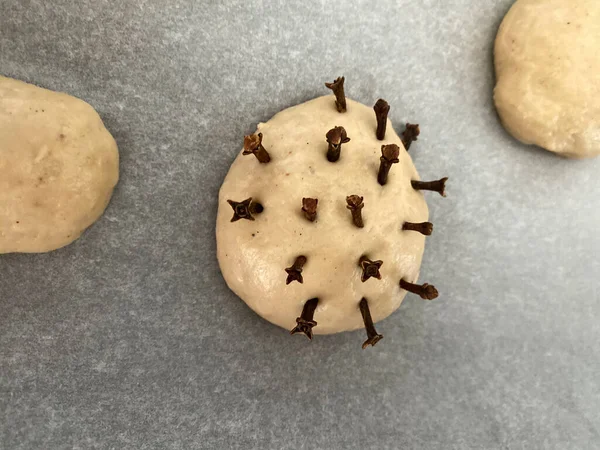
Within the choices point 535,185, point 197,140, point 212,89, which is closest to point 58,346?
point 197,140

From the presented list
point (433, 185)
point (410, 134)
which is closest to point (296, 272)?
point (433, 185)

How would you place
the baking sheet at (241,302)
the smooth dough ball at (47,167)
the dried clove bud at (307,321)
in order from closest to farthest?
the dried clove bud at (307,321) < the smooth dough ball at (47,167) < the baking sheet at (241,302)

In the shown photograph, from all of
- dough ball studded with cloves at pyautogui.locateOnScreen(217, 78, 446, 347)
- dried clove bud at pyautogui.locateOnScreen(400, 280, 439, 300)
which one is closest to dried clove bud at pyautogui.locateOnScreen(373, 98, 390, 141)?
dough ball studded with cloves at pyautogui.locateOnScreen(217, 78, 446, 347)

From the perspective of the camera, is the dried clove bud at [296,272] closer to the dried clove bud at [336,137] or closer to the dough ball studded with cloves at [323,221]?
the dough ball studded with cloves at [323,221]

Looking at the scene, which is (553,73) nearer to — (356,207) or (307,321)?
(356,207)

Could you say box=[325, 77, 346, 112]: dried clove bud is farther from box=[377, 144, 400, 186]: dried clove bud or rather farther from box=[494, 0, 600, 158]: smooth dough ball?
box=[494, 0, 600, 158]: smooth dough ball

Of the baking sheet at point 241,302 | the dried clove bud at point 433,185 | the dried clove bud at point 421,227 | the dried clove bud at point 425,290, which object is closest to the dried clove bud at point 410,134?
the baking sheet at point 241,302

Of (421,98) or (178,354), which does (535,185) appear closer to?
(421,98)
